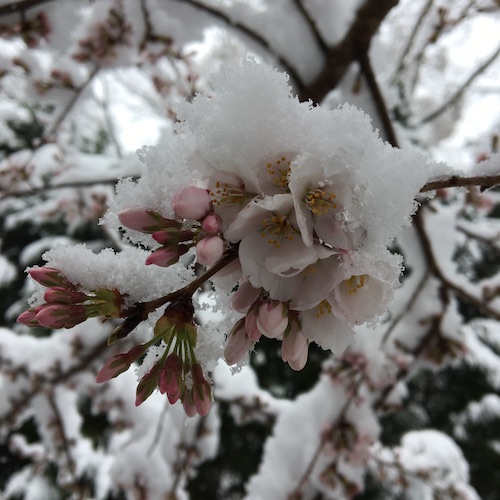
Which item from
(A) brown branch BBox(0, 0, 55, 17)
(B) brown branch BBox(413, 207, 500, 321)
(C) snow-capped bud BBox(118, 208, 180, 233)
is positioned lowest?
(B) brown branch BBox(413, 207, 500, 321)

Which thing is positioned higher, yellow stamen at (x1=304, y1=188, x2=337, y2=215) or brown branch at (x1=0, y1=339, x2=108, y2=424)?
yellow stamen at (x1=304, y1=188, x2=337, y2=215)

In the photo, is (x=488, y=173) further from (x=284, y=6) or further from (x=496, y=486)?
(x=496, y=486)

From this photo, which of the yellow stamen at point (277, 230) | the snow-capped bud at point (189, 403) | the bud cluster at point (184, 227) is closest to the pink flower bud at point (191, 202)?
the bud cluster at point (184, 227)

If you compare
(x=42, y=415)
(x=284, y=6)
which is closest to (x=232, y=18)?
(x=284, y=6)

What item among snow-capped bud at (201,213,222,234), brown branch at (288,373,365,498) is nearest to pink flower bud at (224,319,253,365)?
snow-capped bud at (201,213,222,234)

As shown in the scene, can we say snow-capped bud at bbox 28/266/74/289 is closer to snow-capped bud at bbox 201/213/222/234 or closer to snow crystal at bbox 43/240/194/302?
snow crystal at bbox 43/240/194/302

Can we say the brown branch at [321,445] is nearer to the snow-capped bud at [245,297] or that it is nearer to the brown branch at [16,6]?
the snow-capped bud at [245,297]

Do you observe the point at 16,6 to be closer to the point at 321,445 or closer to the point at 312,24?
the point at 312,24
